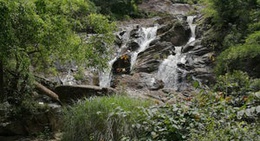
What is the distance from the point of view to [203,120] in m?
3.72

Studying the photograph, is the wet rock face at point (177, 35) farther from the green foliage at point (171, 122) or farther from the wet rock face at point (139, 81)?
the green foliage at point (171, 122)

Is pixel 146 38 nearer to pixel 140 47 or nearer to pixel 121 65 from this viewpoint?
pixel 140 47

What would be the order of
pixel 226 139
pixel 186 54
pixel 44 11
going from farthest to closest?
pixel 186 54 → pixel 44 11 → pixel 226 139

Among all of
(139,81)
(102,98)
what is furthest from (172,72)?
(102,98)

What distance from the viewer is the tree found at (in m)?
5.35

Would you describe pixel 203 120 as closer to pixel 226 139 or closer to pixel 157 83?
pixel 226 139

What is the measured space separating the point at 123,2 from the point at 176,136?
20851mm

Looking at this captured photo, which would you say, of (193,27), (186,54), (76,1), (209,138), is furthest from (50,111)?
(193,27)

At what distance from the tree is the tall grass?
1565mm

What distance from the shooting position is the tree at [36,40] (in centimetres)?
535

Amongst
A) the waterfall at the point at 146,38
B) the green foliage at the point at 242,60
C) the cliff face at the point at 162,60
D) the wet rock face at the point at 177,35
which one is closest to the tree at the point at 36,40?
the cliff face at the point at 162,60

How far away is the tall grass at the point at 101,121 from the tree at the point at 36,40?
157 cm

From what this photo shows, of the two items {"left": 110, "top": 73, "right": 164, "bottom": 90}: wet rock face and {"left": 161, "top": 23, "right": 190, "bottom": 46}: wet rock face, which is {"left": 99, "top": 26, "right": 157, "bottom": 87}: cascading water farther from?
{"left": 161, "top": 23, "right": 190, "bottom": 46}: wet rock face

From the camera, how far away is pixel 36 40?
5.95 metres
